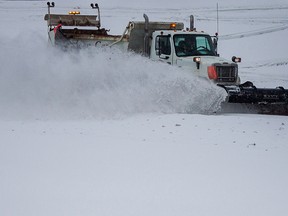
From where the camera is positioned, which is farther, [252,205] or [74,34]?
[74,34]

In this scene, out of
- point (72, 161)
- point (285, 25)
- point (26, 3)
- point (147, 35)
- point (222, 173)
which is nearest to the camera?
point (222, 173)

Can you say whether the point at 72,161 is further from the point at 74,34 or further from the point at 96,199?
the point at 74,34

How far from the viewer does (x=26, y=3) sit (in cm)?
4228

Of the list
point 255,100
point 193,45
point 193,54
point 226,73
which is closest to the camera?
point 255,100

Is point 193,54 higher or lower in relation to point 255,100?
higher

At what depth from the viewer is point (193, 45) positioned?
11125 millimetres

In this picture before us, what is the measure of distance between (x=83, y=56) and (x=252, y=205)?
696 centimetres

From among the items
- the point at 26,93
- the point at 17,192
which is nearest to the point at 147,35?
the point at 26,93

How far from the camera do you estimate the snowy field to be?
469 cm

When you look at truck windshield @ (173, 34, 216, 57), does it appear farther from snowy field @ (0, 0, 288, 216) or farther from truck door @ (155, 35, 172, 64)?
snowy field @ (0, 0, 288, 216)

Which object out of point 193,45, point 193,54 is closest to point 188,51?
point 193,54

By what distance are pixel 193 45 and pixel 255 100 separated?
204cm

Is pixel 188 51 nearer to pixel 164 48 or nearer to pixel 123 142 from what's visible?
pixel 164 48

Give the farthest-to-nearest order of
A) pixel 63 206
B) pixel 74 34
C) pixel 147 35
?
→ pixel 74 34, pixel 147 35, pixel 63 206
